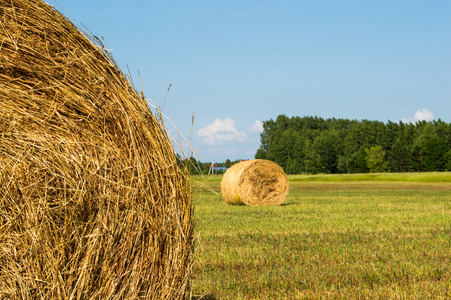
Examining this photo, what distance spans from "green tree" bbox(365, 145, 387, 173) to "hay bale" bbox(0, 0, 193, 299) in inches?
Result: 2961

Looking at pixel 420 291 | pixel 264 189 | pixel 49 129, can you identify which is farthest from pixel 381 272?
pixel 264 189

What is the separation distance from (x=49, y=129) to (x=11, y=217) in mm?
729

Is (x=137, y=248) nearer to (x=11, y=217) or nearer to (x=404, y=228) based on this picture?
(x=11, y=217)

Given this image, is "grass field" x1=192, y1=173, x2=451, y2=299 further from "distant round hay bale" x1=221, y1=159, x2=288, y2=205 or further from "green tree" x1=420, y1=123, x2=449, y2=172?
"green tree" x1=420, y1=123, x2=449, y2=172

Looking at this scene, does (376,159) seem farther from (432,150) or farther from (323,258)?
(323,258)

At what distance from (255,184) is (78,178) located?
42.4 feet

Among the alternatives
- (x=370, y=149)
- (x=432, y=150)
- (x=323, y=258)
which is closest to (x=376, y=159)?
(x=370, y=149)

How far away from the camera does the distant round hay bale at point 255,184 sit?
1650 cm

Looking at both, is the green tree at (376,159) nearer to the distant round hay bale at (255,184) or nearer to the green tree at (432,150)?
the green tree at (432,150)

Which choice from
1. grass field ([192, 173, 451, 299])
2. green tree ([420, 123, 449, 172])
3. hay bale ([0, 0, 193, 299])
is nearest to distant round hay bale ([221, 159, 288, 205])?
grass field ([192, 173, 451, 299])

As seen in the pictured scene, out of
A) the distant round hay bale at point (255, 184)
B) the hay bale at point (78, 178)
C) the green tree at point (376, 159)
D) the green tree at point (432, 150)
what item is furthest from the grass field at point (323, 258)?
the green tree at point (376, 159)

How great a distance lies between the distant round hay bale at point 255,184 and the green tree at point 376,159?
204 feet

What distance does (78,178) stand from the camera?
397 cm

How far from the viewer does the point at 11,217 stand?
3764 mm
